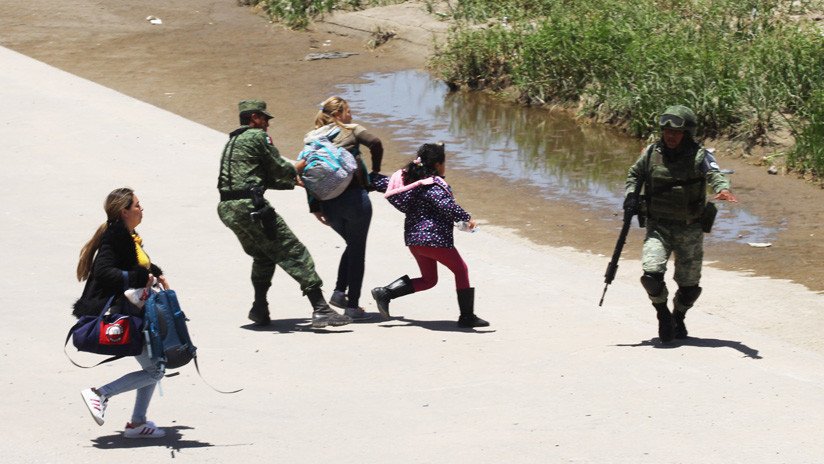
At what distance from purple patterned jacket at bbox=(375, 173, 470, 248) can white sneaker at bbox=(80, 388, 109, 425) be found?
2.99m

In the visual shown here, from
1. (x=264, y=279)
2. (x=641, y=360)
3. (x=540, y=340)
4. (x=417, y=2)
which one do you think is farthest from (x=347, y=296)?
(x=417, y=2)

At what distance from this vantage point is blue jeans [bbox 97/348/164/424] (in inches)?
271

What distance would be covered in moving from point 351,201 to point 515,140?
26.0ft

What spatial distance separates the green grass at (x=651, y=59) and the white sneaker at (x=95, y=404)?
31.5 ft

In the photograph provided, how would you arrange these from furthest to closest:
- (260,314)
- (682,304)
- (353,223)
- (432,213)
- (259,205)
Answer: (353,223) → (260,314) → (432,213) → (682,304) → (259,205)

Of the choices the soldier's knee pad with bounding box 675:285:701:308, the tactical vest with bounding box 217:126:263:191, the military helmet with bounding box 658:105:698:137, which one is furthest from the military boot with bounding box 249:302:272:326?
the military helmet with bounding box 658:105:698:137

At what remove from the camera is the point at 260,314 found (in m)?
9.42

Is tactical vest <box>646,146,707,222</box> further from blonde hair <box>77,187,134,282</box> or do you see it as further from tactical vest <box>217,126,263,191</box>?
blonde hair <box>77,187,134,282</box>

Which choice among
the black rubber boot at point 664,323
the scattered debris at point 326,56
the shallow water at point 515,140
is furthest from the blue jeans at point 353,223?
the scattered debris at point 326,56

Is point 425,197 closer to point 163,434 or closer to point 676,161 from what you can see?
point 676,161

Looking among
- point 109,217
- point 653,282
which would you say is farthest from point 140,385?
point 653,282

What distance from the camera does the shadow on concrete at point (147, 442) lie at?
688 centimetres

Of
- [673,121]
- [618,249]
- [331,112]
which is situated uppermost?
[673,121]

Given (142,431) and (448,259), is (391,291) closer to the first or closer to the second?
(448,259)
